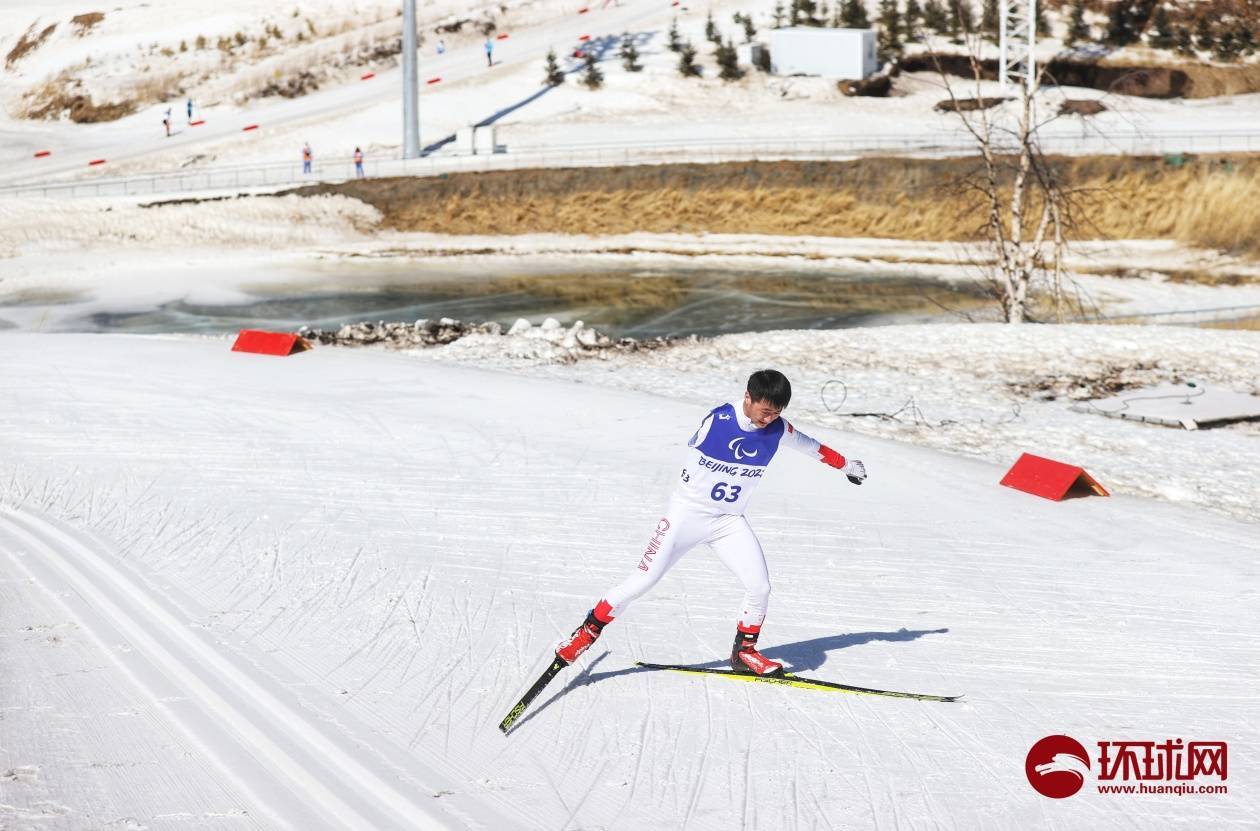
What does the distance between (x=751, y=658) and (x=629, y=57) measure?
46666 mm

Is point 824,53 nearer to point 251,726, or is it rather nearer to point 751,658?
point 751,658

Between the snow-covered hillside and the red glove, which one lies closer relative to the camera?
the red glove

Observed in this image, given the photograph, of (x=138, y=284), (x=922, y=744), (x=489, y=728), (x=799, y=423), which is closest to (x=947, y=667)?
(x=922, y=744)

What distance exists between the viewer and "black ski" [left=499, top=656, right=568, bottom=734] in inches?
279

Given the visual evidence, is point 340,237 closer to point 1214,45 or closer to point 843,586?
point 843,586

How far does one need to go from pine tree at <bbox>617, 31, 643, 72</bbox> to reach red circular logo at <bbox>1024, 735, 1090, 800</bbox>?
153 feet

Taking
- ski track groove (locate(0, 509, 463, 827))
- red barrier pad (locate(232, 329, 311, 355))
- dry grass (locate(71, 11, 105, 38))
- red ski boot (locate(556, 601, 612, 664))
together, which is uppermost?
dry grass (locate(71, 11, 105, 38))

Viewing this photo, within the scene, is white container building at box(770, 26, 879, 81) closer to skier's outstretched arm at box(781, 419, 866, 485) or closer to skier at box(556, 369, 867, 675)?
skier's outstretched arm at box(781, 419, 866, 485)

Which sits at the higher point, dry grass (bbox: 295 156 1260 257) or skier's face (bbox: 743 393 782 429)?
skier's face (bbox: 743 393 782 429)

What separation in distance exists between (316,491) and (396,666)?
4.38m

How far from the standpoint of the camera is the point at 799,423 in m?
15.8

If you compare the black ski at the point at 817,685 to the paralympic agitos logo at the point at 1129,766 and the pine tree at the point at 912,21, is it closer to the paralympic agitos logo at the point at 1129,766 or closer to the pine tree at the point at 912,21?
the paralympic agitos logo at the point at 1129,766

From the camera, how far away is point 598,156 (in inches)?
1601

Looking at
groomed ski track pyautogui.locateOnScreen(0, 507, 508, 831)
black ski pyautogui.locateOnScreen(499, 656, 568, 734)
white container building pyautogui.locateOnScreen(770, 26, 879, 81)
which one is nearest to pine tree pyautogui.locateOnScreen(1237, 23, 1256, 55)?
white container building pyautogui.locateOnScreen(770, 26, 879, 81)
